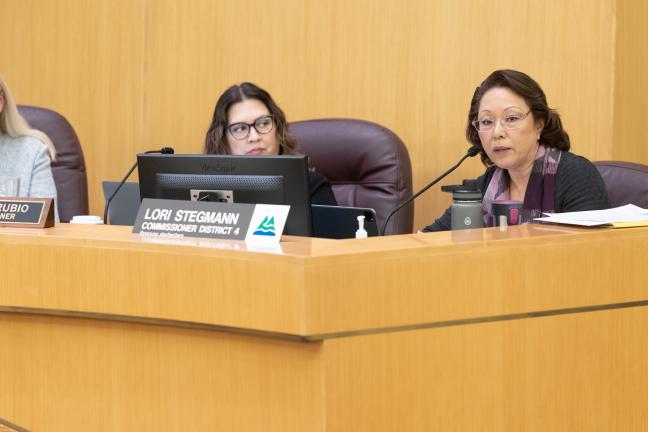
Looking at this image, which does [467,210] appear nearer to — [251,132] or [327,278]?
[327,278]

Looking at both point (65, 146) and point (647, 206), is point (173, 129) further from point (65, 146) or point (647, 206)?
point (647, 206)

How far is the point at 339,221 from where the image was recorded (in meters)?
2.18

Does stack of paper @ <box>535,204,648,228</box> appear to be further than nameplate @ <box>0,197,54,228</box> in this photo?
No

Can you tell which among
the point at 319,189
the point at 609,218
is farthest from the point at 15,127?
the point at 609,218

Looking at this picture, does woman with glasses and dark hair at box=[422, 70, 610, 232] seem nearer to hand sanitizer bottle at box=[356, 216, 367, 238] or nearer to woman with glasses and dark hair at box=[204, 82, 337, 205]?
woman with glasses and dark hair at box=[204, 82, 337, 205]

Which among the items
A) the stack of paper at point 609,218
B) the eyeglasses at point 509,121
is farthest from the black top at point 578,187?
the stack of paper at point 609,218

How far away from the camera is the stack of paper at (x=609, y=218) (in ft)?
5.70

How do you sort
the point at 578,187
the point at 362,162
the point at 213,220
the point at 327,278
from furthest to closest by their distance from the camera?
the point at 362,162 < the point at 578,187 < the point at 213,220 < the point at 327,278

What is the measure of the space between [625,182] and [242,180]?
3.66 feet

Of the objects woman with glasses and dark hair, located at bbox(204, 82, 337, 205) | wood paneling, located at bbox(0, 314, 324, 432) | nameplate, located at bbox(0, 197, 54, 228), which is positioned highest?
woman with glasses and dark hair, located at bbox(204, 82, 337, 205)

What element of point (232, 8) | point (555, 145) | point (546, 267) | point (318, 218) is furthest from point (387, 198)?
point (546, 267)

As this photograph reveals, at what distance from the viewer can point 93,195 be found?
14.1ft

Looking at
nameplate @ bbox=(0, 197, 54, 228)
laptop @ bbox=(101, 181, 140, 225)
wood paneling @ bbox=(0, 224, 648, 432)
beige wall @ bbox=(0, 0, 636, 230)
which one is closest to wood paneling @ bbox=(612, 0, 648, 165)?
beige wall @ bbox=(0, 0, 636, 230)

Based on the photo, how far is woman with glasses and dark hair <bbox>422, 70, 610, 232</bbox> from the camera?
8.14 feet
